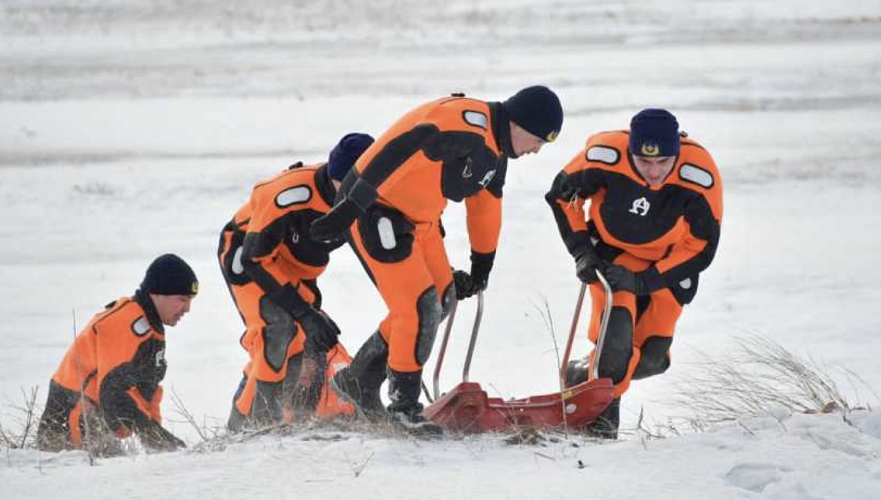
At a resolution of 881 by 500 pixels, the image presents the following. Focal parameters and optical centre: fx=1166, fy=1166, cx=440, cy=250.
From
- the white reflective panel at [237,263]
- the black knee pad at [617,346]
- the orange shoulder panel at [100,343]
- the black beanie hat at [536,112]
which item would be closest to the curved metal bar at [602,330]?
the black knee pad at [617,346]

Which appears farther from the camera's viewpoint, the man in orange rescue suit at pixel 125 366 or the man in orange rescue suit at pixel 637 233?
the man in orange rescue suit at pixel 125 366

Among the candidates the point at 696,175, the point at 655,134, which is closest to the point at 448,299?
the point at 655,134

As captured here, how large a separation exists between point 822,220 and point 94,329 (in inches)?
355

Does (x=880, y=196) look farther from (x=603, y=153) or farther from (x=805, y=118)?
(x=603, y=153)

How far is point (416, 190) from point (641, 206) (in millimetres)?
1553

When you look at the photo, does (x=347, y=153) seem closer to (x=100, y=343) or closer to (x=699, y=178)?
(x=100, y=343)

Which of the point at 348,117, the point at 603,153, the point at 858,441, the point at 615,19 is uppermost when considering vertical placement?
the point at 615,19

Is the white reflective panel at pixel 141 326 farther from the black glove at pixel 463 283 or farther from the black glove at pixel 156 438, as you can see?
the black glove at pixel 463 283

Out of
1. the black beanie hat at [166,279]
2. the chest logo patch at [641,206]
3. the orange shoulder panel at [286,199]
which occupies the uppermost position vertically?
the orange shoulder panel at [286,199]

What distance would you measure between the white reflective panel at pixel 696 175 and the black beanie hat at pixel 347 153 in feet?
5.73

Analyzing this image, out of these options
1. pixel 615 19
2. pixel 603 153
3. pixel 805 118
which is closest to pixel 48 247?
pixel 603 153

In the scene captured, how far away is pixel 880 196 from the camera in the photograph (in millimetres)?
13977

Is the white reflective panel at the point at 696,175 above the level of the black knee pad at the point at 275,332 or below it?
above

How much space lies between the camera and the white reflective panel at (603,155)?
6.52m
